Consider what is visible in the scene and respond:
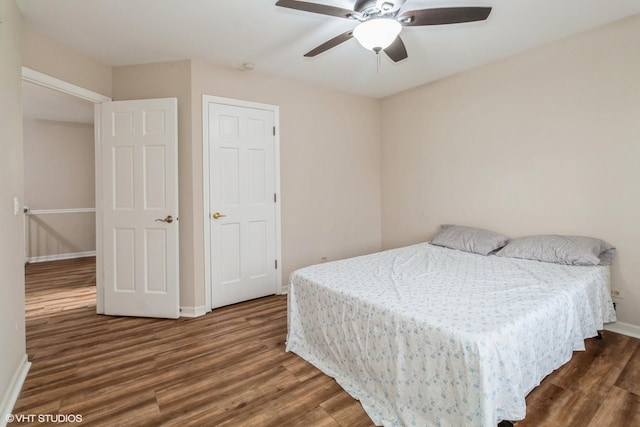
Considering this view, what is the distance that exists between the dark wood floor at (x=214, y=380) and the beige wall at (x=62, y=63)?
223 centimetres

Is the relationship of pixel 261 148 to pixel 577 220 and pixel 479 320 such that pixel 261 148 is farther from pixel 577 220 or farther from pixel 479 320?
pixel 577 220

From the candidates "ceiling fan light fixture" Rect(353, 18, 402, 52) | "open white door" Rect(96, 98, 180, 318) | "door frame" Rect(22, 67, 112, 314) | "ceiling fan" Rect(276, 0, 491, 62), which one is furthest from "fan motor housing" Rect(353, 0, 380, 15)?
"door frame" Rect(22, 67, 112, 314)

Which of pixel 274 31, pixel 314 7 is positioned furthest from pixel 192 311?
pixel 314 7

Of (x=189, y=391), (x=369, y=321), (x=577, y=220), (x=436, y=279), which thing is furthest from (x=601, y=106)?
(x=189, y=391)

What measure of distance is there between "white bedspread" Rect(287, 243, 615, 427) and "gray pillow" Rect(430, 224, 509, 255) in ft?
1.37

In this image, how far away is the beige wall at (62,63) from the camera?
244 centimetres

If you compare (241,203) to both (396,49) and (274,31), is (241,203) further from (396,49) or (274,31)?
(396,49)

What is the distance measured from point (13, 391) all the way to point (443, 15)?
3.37 metres

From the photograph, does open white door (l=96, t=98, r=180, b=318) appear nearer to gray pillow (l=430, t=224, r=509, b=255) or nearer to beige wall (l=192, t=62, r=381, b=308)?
beige wall (l=192, t=62, r=381, b=308)

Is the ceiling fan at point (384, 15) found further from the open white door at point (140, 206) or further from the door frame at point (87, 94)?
the door frame at point (87, 94)

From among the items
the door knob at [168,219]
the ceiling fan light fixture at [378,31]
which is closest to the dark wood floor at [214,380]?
the door knob at [168,219]

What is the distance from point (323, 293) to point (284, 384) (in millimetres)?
615

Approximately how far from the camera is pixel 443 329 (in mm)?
1481

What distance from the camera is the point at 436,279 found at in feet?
7.50
